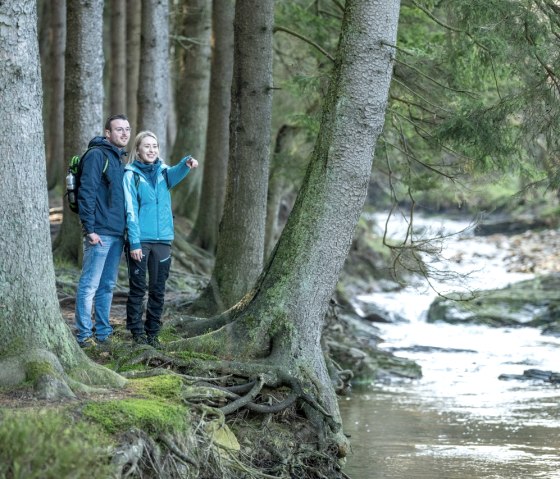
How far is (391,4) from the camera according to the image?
8.68m

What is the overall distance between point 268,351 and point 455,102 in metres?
4.93

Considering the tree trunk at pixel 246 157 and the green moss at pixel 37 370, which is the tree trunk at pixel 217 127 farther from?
the green moss at pixel 37 370

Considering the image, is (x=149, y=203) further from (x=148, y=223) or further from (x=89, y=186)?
(x=89, y=186)

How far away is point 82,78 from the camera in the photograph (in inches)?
531

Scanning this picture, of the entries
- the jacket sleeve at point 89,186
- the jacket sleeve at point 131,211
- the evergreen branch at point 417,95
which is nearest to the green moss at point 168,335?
the jacket sleeve at point 131,211

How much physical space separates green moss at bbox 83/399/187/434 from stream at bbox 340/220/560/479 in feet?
9.82

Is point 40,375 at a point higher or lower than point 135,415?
higher

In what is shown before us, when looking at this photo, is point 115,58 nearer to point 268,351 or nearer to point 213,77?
point 213,77

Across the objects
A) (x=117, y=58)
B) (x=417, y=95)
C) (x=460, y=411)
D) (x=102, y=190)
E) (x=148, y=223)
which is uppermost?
(x=117, y=58)

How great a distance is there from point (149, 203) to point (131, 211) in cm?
22

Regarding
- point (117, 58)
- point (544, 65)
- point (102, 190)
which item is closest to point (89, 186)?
point (102, 190)

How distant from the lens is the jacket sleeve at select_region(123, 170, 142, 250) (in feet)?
28.3

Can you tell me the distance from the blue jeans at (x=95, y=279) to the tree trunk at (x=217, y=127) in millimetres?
8147

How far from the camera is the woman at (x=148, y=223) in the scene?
8.69 metres
